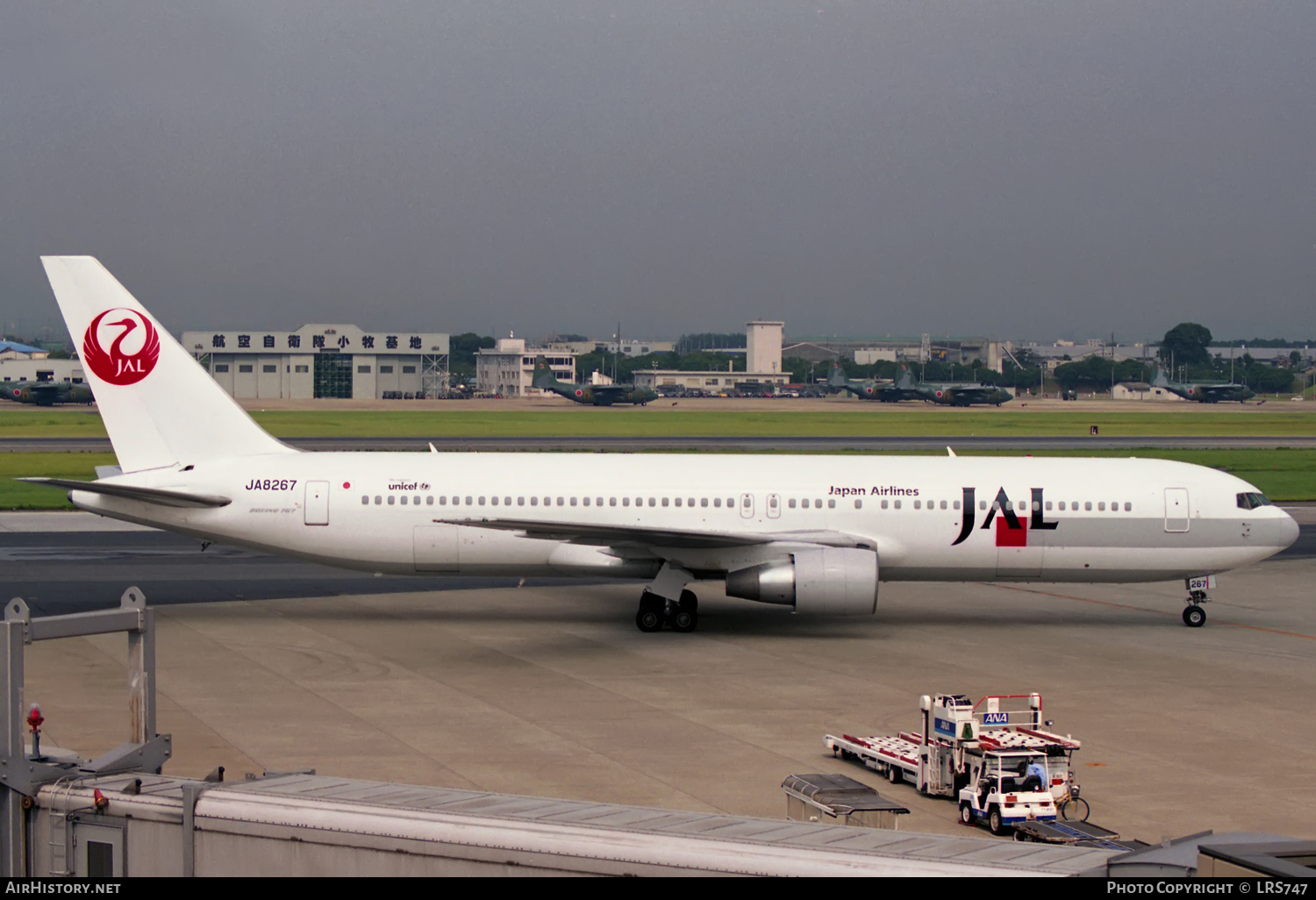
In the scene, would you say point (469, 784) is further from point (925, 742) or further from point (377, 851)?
point (377, 851)

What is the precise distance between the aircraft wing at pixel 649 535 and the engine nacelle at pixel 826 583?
1.17 metres

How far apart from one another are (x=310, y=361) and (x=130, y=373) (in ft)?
525

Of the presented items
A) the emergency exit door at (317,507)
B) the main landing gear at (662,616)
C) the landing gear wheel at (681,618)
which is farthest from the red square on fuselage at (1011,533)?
the emergency exit door at (317,507)

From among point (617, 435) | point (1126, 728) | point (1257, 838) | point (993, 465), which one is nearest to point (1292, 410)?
point (617, 435)

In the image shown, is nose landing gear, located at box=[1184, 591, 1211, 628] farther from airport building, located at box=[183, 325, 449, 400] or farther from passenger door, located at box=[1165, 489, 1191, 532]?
airport building, located at box=[183, 325, 449, 400]

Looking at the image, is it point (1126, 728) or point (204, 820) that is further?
point (1126, 728)

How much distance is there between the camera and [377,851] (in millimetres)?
8281

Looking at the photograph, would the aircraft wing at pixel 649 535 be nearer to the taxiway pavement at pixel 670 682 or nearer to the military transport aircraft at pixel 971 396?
the taxiway pavement at pixel 670 682

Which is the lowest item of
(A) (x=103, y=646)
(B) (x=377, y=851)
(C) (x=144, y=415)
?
(A) (x=103, y=646)

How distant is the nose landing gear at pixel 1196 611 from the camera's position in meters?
31.8

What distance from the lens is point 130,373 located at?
103 feet

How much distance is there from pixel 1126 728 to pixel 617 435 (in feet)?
247

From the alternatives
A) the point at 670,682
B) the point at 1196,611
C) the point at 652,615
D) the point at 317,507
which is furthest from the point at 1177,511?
the point at 317,507

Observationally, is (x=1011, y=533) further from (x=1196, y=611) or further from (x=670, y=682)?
(x=670, y=682)
